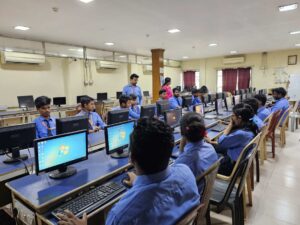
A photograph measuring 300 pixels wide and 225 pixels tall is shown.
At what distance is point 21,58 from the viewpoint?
5.73 meters

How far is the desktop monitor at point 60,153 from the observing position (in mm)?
1554

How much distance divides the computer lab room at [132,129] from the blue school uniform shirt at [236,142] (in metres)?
0.01

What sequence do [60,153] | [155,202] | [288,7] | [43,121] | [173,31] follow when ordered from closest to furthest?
[155,202] < [60,153] < [43,121] < [288,7] < [173,31]

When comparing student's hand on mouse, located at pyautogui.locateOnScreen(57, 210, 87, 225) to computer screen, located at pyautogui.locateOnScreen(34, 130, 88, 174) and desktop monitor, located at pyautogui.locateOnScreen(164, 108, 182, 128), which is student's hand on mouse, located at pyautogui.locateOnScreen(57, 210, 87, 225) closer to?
computer screen, located at pyautogui.locateOnScreen(34, 130, 88, 174)

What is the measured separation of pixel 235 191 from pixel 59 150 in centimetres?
155

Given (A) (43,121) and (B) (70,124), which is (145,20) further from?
(B) (70,124)

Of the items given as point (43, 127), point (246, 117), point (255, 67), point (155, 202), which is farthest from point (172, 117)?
point (255, 67)

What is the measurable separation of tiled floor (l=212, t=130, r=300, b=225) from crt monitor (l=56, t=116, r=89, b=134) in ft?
5.68

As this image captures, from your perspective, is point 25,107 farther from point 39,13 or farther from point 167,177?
point 167,177

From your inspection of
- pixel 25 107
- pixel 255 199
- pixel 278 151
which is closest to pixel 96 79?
pixel 25 107

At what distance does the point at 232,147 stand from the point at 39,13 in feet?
→ 12.4

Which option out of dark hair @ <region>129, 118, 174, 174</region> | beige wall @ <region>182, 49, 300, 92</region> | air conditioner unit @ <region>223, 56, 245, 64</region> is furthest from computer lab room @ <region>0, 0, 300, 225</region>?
air conditioner unit @ <region>223, 56, 245, 64</region>

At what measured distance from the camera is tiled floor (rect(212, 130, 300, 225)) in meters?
2.20

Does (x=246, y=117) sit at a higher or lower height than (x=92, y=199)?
higher
